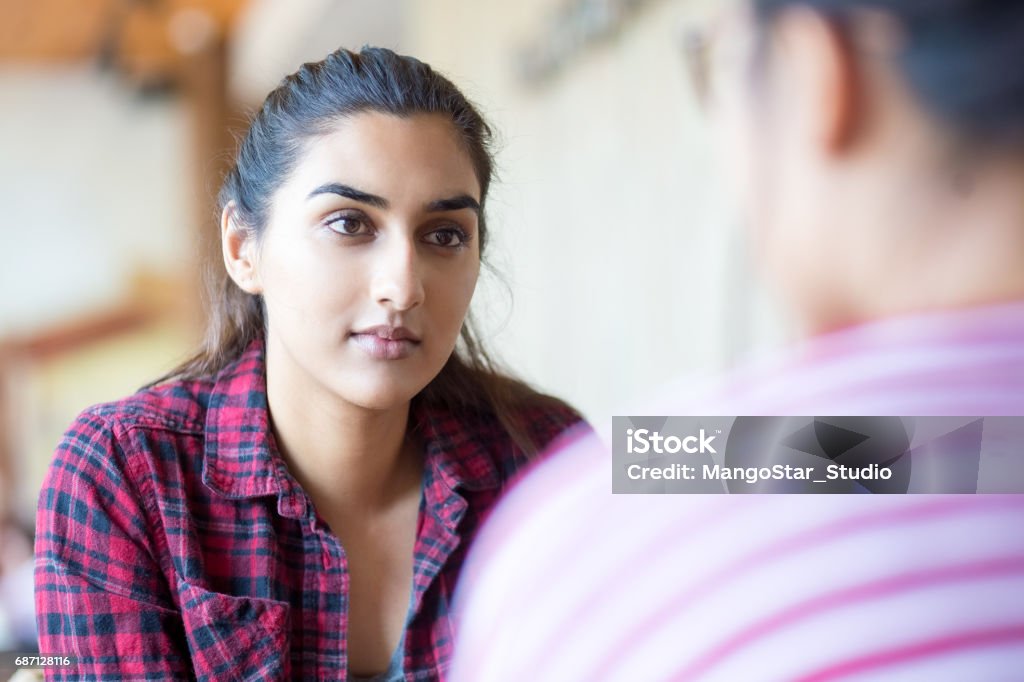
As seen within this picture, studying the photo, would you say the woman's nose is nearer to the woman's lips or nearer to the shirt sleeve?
the woman's lips

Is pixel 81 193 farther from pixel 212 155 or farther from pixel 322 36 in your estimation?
pixel 212 155

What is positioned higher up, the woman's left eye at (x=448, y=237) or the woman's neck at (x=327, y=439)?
the woman's left eye at (x=448, y=237)

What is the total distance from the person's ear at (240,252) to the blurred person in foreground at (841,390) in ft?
0.77

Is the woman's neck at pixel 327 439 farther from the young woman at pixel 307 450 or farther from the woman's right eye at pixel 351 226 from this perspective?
the woman's right eye at pixel 351 226

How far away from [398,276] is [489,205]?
0.55 ft

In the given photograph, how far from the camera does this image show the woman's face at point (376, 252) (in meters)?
0.61

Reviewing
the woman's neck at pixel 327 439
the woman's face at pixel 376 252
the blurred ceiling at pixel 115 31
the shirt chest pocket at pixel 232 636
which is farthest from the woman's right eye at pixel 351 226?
the blurred ceiling at pixel 115 31

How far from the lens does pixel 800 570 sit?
0.51 meters

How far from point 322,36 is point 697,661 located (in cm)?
308

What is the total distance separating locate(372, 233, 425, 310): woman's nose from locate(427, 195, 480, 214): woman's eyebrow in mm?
26

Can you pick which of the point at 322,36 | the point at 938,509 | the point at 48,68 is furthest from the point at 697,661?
the point at 48,68

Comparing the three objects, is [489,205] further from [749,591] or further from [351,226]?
[749,591]

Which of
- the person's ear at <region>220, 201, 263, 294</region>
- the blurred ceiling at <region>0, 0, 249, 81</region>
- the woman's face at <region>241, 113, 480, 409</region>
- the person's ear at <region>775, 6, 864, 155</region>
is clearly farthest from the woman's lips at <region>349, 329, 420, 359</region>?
the blurred ceiling at <region>0, 0, 249, 81</region>

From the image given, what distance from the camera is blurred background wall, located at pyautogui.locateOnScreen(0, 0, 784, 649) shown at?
4.33 feet
